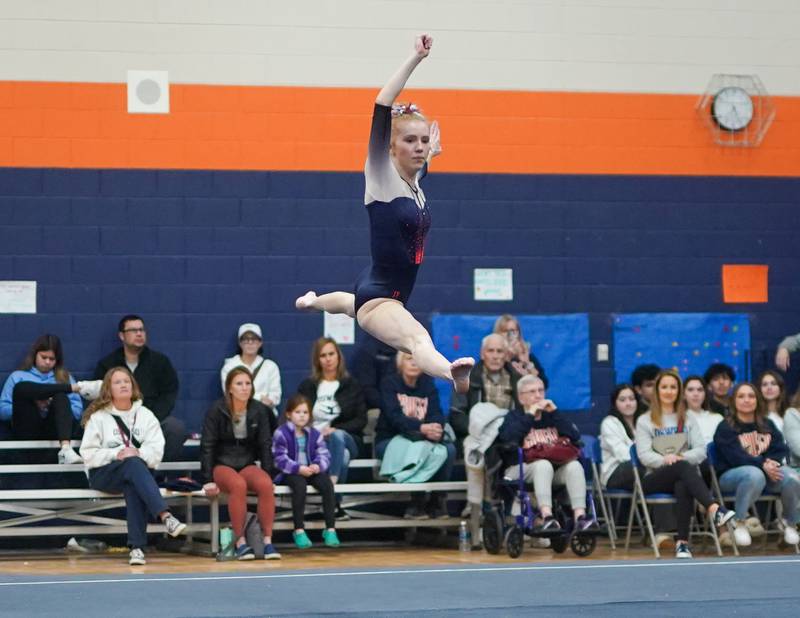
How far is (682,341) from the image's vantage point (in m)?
9.61

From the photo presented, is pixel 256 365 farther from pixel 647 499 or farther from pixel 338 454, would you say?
pixel 647 499

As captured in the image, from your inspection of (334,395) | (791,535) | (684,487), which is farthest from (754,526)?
(334,395)

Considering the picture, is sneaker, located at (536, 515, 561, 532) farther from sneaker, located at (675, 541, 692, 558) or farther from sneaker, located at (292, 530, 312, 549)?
sneaker, located at (292, 530, 312, 549)

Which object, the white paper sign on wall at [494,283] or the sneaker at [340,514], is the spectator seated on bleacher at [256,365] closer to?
the sneaker at [340,514]

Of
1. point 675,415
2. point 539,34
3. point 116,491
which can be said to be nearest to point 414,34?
point 539,34

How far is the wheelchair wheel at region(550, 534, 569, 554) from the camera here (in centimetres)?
803

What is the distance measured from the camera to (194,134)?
9023 millimetres

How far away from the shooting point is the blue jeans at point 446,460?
8633mm

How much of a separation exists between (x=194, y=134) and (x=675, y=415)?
3754 millimetres

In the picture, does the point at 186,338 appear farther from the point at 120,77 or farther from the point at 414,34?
the point at 414,34

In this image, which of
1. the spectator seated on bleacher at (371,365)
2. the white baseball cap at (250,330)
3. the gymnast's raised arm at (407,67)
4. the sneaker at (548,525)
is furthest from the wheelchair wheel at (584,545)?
the gymnast's raised arm at (407,67)

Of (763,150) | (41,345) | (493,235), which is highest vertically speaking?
(763,150)

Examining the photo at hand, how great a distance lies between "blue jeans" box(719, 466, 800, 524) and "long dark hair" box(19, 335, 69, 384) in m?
4.35

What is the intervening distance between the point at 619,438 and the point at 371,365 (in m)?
1.76
